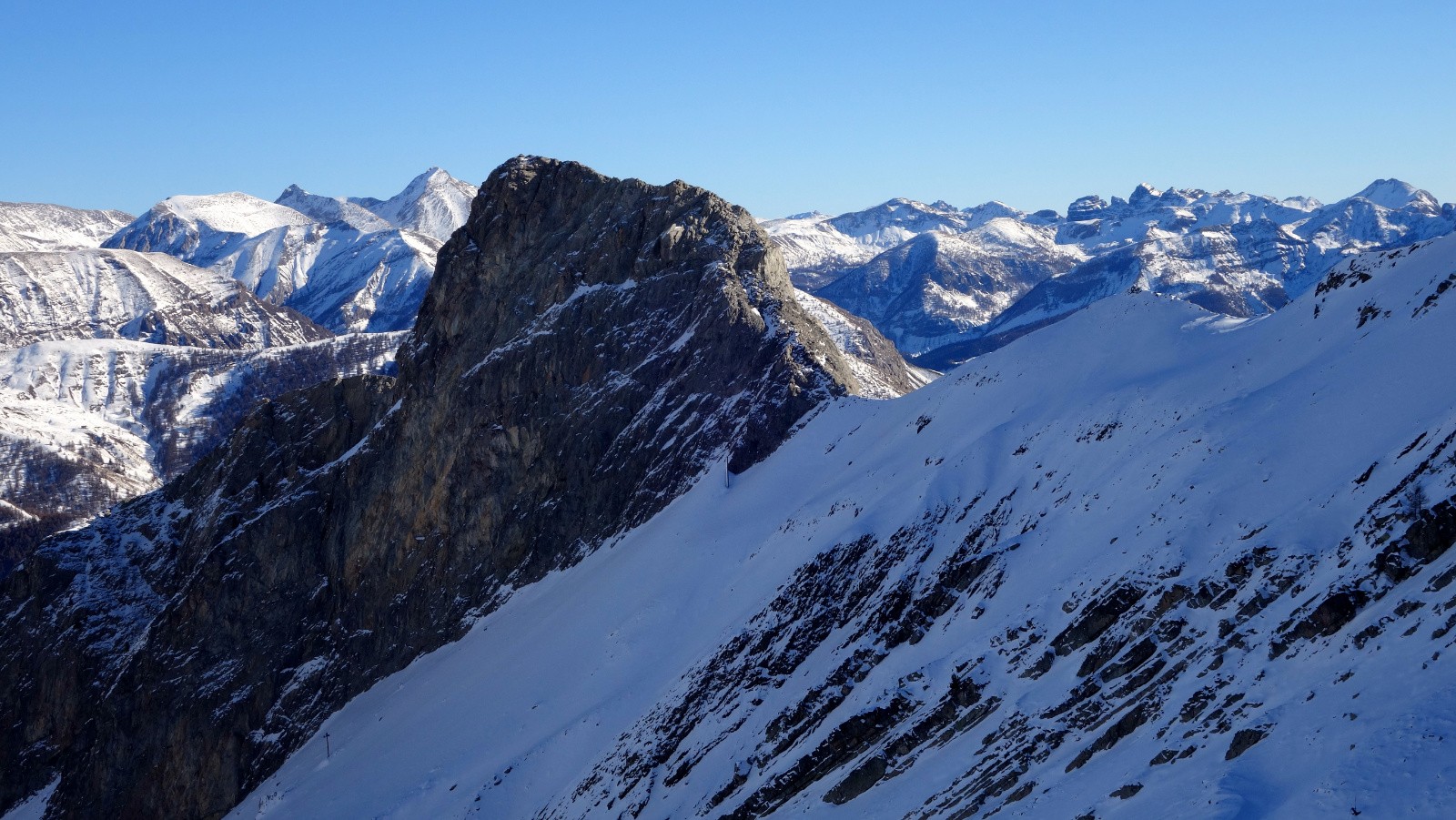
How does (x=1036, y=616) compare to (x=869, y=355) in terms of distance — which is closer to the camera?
(x=1036, y=616)

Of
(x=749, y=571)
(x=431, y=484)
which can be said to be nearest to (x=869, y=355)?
(x=431, y=484)

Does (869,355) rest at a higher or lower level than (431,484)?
lower

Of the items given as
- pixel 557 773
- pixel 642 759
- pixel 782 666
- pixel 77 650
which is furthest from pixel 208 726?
pixel 782 666

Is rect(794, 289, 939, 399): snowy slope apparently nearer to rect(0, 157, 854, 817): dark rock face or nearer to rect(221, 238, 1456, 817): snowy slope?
rect(0, 157, 854, 817): dark rock face

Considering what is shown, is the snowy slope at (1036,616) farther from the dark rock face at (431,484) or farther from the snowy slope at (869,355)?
the snowy slope at (869,355)

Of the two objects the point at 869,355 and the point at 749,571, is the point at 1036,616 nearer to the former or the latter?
the point at 749,571

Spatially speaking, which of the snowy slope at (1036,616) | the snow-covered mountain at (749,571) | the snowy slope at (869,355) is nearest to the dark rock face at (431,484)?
the snow-covered mountain at (749,571)
